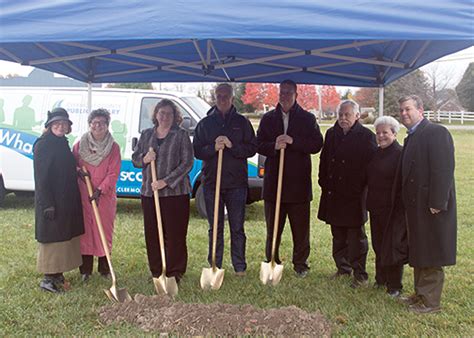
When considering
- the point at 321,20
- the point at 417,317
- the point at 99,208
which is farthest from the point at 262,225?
the point at 321,20

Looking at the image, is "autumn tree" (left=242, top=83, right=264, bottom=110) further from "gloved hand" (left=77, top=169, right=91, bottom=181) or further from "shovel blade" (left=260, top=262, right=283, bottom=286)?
"gloved hand" (left=77, top=169, right=91, bottom=181)

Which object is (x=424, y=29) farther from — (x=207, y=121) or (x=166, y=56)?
(x=166, y=56)

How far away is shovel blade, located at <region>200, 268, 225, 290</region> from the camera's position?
15.0 ft

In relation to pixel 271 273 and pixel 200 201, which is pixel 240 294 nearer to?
pixel 271 273

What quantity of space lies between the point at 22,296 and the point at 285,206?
8.18 feet

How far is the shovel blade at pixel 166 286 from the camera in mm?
4344

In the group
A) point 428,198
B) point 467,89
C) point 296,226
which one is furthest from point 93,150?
point 467,89

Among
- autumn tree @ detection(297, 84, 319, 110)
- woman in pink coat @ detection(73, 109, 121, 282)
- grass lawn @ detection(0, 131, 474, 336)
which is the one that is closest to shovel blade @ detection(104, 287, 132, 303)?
grass lawn @ detection(0, 131, 474, 336)

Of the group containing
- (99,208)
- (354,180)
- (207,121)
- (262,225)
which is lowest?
(262,225)

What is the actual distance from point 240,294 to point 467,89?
144ft

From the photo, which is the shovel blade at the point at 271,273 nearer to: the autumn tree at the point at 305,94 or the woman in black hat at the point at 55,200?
the woman in black hat at the point at 55,200

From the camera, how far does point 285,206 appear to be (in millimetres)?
5035

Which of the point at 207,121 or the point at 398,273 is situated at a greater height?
the point at 207,121

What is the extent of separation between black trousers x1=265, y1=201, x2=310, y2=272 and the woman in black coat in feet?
2.43
